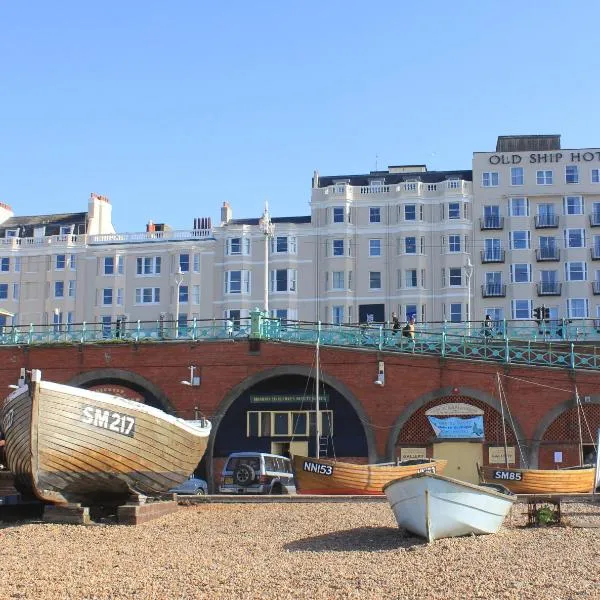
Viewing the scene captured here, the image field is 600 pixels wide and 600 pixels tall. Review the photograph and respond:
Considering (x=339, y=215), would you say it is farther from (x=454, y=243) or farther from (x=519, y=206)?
(x=519, y=206)

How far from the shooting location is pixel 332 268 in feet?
197

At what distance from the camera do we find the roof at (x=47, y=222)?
67.5 m

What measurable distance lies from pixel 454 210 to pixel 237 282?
15.4m

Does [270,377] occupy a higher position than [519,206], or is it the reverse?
→ [519,206]

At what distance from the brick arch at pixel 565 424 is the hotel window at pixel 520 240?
93.1ft

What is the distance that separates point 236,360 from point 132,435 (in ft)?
51.2

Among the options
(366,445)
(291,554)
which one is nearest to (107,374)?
(366,445)

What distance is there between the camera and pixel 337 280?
60.1 meters

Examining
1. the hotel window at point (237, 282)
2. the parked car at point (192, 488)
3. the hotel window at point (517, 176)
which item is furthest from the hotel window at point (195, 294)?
the parked car at point (192, 488)

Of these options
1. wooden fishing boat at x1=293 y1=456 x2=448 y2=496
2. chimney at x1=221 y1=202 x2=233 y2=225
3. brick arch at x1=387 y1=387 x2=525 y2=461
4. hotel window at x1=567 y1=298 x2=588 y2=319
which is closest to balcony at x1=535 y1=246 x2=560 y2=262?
hotel window at x1=567 y1=298 x2=588 y2=319

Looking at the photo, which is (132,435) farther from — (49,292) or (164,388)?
(49,292)

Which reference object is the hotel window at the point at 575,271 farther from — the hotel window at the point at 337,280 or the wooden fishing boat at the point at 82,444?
the wooden fishing boat at the point at 82,444

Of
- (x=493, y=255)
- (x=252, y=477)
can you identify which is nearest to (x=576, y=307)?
(x=493, y=255)

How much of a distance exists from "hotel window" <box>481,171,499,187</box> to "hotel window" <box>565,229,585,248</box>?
225 inches
